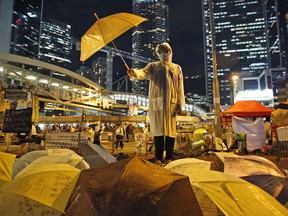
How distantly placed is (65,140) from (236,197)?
213 inches

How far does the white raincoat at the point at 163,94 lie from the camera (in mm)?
4926

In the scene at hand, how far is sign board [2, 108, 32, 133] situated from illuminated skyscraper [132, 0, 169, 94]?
117282mm

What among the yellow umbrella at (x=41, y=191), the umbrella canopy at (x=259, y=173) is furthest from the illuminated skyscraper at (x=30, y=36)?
the umbrella canopy at (x=259, y=173)

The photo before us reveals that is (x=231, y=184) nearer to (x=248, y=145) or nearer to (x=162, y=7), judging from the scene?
(x=248, y=145)

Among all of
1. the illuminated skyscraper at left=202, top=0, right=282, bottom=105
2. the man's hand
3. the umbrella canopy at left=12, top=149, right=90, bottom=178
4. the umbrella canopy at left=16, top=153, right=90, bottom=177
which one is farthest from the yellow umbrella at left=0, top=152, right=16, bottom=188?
the illuminated skyscraper at left=202, top=0, right=282, bottom=105

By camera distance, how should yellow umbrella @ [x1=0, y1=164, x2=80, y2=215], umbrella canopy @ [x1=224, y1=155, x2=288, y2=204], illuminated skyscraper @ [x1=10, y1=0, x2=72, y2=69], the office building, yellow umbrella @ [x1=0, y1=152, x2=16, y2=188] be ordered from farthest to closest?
illuminated skyscraper @ [x1=10, y1=0, x2=72, y2=69]
the office building
yellow umbrella @ [x1=0, y1=152, x2=16, y2=188]
umbrella canopy @ [x1=224, y1=155, x2=288, y2=204]
yellow umbrella @ [x1=0, y1=164, x2=80, y2=215]

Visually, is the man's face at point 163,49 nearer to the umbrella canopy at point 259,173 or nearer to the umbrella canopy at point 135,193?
the umbrella canopy at point 259,173

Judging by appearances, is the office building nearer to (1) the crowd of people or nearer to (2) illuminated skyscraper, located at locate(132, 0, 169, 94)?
(2) illuminated skyscraper, located at locate(132, 0, 169, 94)

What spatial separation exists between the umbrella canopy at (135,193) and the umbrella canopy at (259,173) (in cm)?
117

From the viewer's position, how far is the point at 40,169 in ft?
6.89

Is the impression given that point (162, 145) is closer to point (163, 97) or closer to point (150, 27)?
point (163, 97)

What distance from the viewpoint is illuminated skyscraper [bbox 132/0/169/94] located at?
126750 mm

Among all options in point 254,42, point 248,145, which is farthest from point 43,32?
point 248,145

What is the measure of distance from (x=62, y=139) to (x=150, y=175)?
17.1 ft
